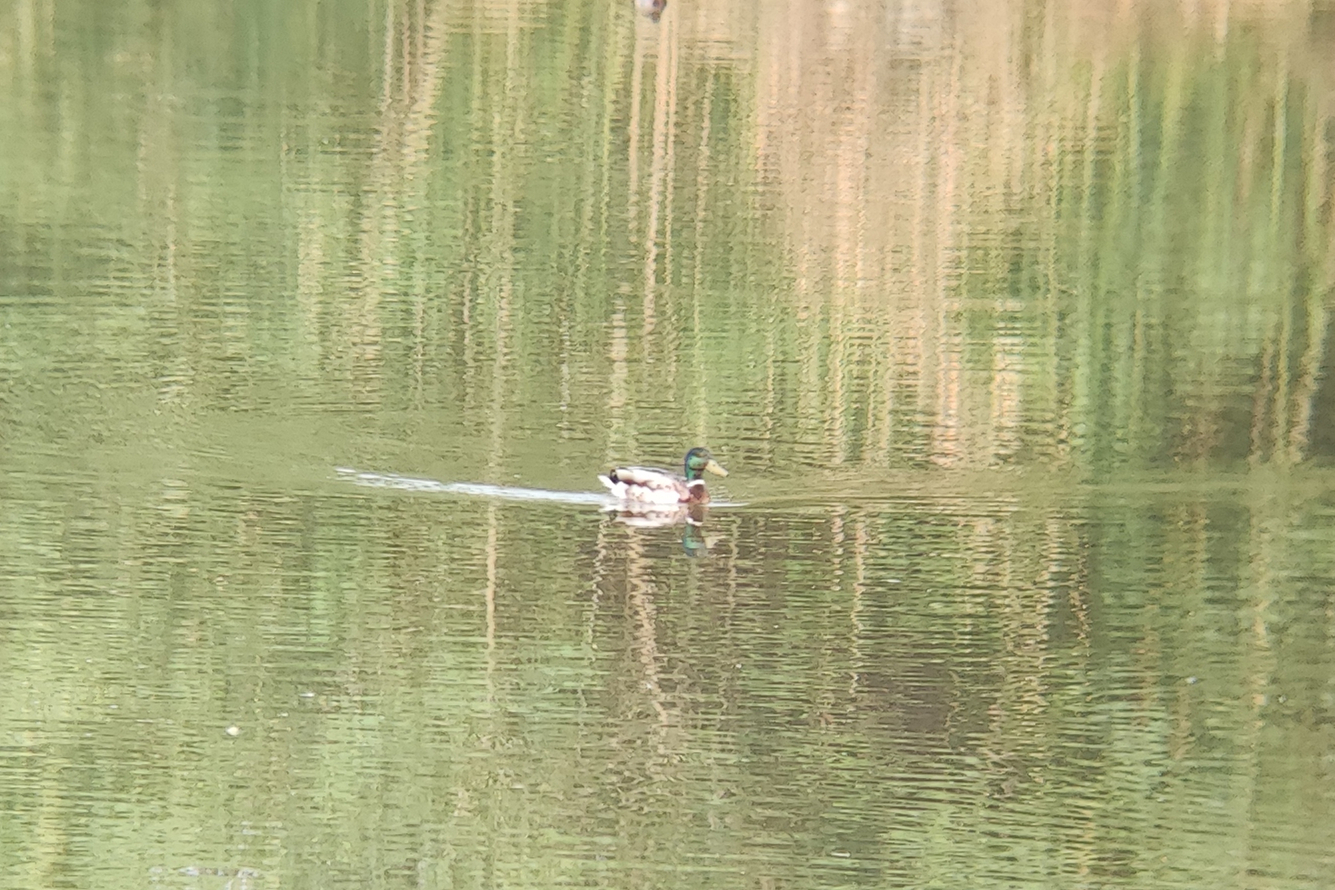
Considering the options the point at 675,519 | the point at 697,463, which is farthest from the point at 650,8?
the point at 675,519

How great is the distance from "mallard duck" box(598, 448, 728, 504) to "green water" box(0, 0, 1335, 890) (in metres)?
0.13

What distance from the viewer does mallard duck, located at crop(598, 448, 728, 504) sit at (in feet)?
34.6

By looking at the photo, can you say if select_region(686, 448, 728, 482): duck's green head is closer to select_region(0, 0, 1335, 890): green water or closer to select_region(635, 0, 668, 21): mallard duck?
select_region(0, 0, 1335, 890): green water

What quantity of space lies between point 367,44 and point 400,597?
13.9 metres

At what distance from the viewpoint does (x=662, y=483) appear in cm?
1055

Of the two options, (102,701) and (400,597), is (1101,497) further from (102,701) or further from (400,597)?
(102,701)

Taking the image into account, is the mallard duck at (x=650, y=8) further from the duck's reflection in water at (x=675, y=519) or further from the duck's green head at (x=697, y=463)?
the duck's reflection in water at (x=675, y=519)

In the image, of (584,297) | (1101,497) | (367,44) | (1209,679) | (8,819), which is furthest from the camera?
(367,44)

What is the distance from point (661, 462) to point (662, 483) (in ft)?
3.09

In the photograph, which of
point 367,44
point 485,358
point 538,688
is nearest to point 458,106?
point 367,44

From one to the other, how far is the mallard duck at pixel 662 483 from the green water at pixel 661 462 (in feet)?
0.42

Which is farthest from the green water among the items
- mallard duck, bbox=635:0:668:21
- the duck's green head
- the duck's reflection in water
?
mallard duck, bbox=635:0:668:21

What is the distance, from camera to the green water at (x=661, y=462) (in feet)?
25.3

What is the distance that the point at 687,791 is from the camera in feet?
25.7
